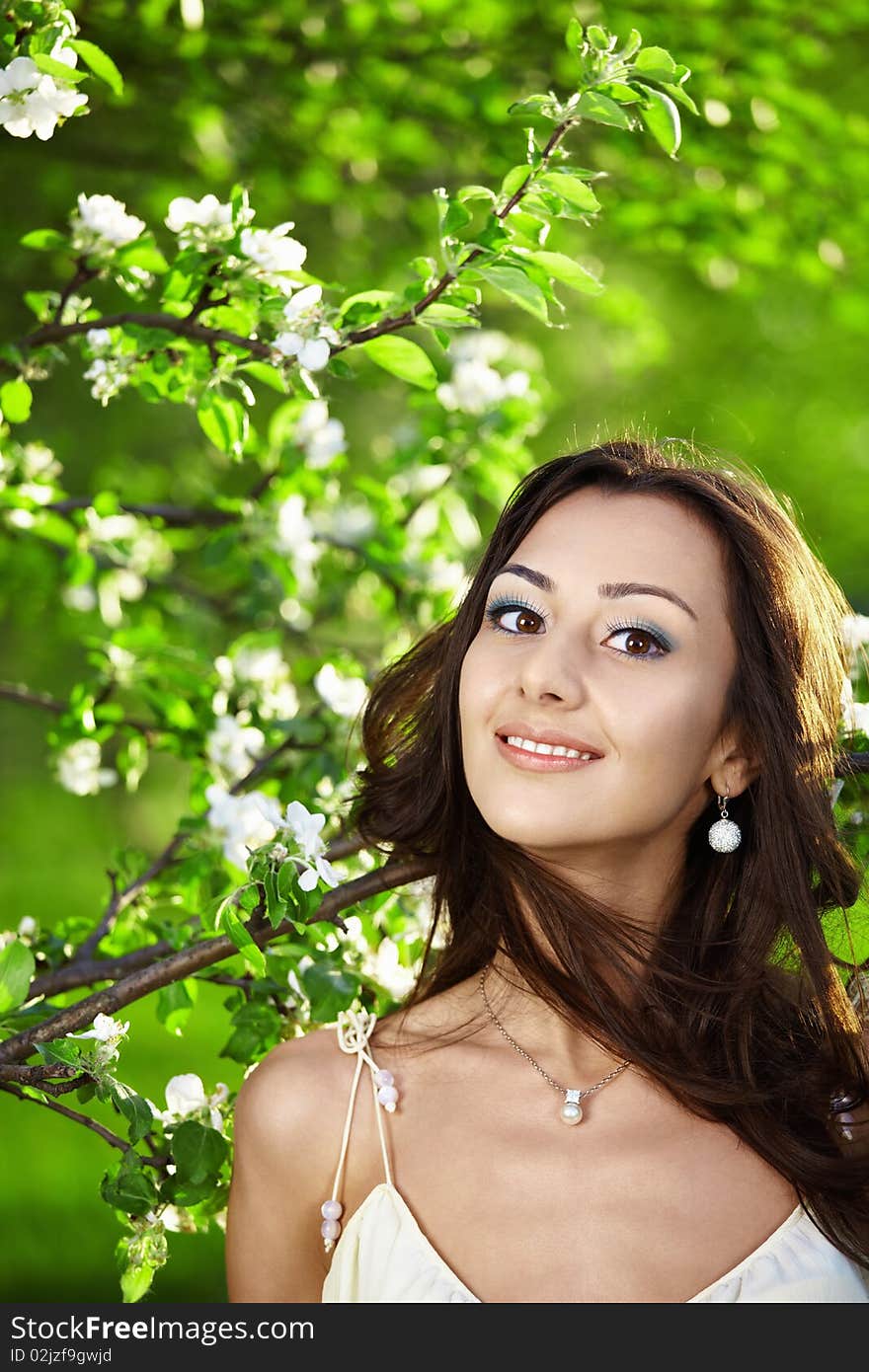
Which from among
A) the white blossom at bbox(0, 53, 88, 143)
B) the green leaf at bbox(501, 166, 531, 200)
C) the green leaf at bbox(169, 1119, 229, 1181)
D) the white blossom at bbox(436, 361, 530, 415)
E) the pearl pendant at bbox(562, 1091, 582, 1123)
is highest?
the white blossom at bbox(436, 361, 530, 415)

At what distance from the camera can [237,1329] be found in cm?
175

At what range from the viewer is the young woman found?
188cm

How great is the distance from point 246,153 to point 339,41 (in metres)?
0.59

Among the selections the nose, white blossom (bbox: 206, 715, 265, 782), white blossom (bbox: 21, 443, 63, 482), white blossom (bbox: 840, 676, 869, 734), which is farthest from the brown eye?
white blossom (bbox: 21, 443, 63, 482)

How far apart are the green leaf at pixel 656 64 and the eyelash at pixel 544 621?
701 millimetres

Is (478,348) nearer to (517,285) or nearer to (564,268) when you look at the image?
(564,268)

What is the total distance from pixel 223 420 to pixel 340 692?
79 centimetres

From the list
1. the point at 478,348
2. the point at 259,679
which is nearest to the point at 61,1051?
the point at 259,679

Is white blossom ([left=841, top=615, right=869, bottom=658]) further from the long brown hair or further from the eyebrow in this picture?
the eyebrow

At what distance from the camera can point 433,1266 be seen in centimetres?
189

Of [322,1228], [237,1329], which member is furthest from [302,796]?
[237,1329]

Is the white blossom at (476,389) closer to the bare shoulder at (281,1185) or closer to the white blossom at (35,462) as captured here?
the white blossom at (35,462)

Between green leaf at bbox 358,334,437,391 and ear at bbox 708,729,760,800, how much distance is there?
2.25 feet

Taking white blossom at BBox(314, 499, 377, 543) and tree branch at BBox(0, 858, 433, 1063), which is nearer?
tree branch at BBox(0, 858, 433, 1063)
